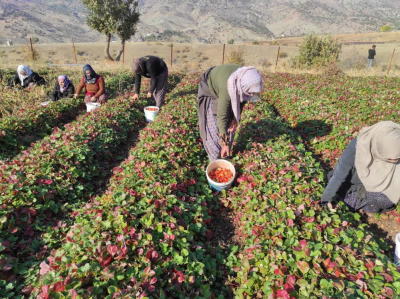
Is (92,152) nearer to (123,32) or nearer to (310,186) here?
(310,186)

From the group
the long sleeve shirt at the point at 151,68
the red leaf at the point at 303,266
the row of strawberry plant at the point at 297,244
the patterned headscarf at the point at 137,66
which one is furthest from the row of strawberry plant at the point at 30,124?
the red leaf at the point at 303,266

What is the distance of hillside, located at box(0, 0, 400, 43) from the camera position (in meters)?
83.8

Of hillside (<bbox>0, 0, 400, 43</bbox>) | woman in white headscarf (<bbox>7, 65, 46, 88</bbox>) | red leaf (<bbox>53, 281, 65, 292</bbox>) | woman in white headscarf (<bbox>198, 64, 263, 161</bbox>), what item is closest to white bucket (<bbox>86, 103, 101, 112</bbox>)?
woman in white headscarf (<bbox>7, 65, 46, 88</bbox>)

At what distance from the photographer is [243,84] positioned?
124 inches

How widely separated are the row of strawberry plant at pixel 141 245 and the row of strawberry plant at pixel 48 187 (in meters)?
0.40

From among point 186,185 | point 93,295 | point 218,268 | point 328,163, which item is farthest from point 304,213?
point 328,163

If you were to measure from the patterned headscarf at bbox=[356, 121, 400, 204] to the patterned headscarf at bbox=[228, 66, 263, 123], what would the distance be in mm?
1342

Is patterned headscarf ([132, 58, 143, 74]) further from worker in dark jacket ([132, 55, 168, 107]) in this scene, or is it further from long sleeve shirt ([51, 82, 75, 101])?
long sleeve shirt ([51, 82, 75, 101])

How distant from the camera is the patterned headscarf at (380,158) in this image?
8.50 feet

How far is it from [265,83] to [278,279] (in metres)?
9.35

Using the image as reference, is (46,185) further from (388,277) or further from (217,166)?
(388,277)

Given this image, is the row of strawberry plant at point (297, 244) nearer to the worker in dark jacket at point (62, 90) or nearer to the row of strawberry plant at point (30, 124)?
the row of strawberry plant at point (30, 124)

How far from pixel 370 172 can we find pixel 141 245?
9.15ft

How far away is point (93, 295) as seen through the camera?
191 centimetres
